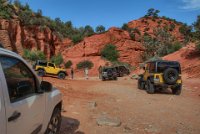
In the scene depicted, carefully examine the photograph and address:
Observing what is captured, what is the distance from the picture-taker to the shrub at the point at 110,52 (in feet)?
183

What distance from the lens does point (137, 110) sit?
11.1 metres

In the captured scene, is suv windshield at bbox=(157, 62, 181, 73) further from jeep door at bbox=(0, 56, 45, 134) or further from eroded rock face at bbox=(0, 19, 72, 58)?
eroded rock face at bbox=(0, 19, 72, 58)

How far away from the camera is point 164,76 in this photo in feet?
54.9

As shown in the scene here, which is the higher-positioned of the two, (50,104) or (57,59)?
(57,59)

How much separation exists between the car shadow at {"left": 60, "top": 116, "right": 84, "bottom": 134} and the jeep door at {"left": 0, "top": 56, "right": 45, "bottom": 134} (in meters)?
2.44

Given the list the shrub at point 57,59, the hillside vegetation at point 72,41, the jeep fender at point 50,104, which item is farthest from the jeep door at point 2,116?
the shrub at point 57,59

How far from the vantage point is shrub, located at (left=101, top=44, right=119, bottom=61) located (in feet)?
183

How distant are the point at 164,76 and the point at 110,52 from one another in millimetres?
39371

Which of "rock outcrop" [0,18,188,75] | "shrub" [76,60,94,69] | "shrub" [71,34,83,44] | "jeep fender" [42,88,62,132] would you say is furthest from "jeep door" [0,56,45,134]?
"shrub" [71,34,83,44]

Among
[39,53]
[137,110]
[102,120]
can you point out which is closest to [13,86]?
[102,120]

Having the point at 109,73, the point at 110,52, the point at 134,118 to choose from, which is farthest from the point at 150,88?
the point at 110,52

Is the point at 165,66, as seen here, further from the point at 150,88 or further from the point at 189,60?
the point at 189,60

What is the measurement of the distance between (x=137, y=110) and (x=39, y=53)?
125 ft

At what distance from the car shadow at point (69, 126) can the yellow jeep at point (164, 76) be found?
920cm
